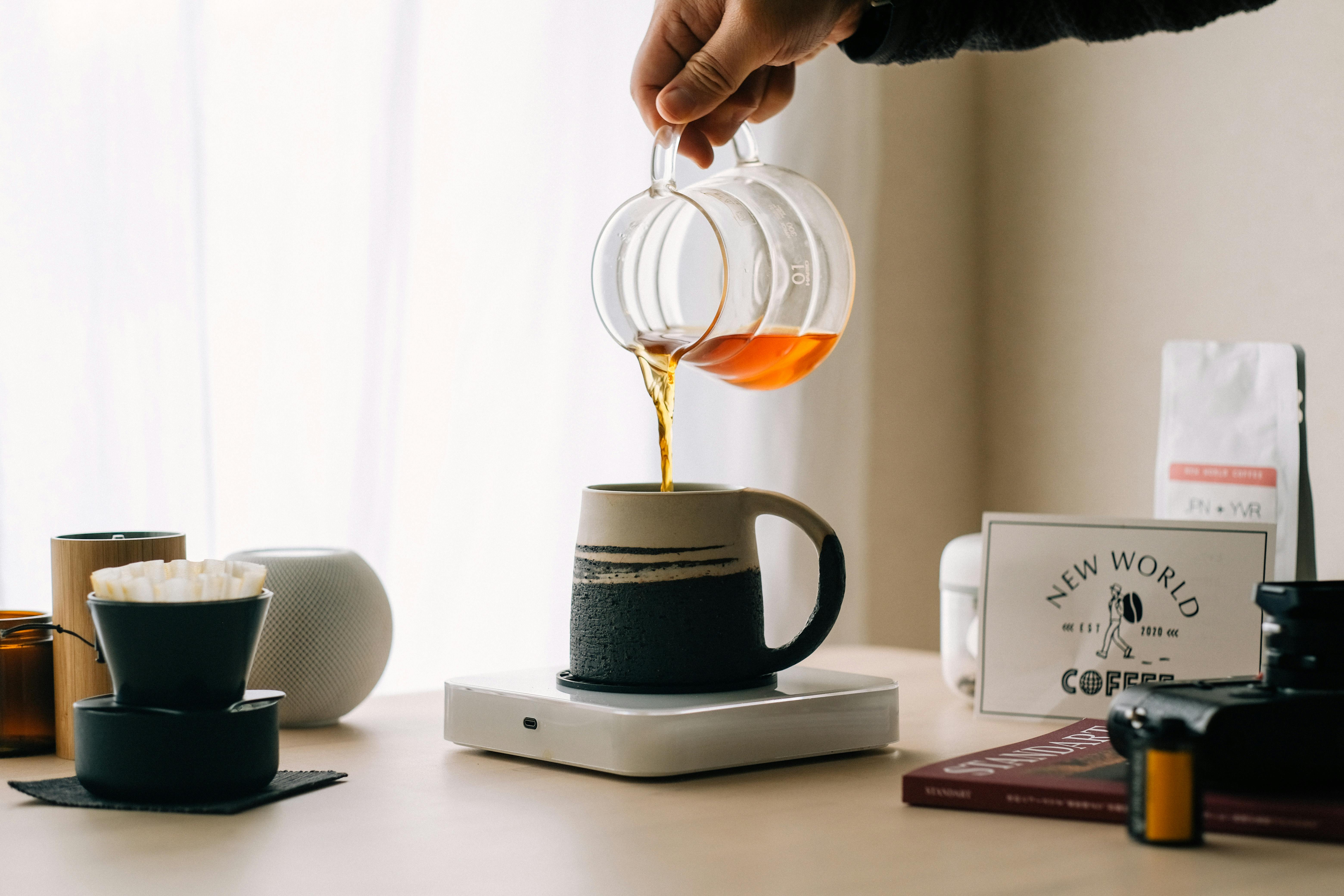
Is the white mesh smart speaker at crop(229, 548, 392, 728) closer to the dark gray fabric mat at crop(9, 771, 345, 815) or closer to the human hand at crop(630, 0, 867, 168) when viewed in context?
the dark gray fabric mat at crop(9, 771, 345, 815)

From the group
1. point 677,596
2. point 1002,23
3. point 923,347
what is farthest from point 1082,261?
point 677,596

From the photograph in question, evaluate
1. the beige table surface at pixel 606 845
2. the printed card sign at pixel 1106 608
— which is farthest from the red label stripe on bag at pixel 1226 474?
the beige table surface at pixel 606 845

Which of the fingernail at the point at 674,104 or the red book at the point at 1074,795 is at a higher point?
the fingernail at the point at 674,104

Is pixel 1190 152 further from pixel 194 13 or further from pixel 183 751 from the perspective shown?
pixel 183 751

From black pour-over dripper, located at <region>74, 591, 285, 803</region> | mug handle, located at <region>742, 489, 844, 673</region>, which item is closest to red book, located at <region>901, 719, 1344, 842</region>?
mug handle, located at <region>742, 489, 844, 673</region>

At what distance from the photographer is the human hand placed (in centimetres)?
112

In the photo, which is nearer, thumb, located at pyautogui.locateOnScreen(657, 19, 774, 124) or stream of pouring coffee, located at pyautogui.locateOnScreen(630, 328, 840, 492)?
stream of pouring coffee, located at pyautogui.locateOnScreen(630, 328, 840, 492)

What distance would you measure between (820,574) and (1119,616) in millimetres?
287

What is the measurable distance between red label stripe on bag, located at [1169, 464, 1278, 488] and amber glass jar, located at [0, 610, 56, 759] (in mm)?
1052

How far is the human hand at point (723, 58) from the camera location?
1115 mm

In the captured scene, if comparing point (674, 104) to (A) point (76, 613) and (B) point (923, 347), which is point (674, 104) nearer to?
(A) point (76, 613)

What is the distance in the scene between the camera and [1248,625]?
41.9 inches

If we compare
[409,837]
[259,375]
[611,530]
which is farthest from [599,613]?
[259,375]

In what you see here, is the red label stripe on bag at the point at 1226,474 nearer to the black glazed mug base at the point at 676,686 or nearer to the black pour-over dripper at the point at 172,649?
the black glazed mug base at the point at 676,686
